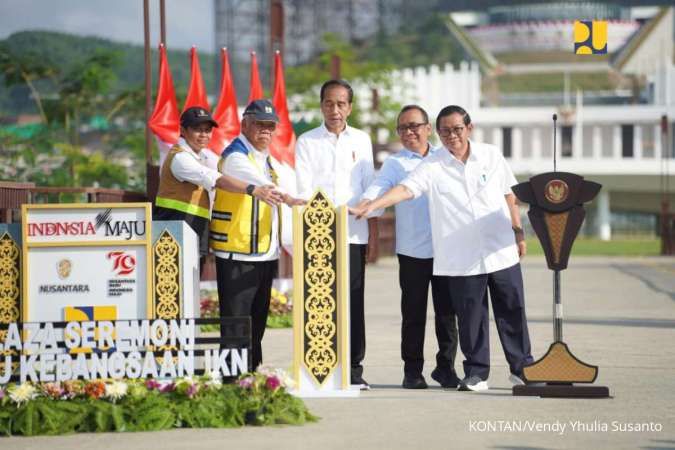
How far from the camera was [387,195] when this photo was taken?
33.4 feet

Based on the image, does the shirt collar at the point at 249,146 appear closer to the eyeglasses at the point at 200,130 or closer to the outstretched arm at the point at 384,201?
the eyeglasses at the point at 200,130

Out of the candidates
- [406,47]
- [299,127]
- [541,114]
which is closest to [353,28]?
[406,47]

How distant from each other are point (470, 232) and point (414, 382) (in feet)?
3.87

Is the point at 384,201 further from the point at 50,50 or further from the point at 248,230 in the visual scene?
the point at 50,50

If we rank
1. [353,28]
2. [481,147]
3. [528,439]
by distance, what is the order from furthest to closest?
[353,28]
[481,147]
[528,439]

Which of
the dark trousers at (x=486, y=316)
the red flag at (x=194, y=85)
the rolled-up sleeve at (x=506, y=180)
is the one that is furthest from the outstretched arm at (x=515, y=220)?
the red flag at (x=194, y=85)

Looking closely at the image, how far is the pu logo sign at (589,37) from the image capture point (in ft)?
36.6

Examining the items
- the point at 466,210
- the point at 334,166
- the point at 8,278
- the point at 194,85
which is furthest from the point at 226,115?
the point at 8,278

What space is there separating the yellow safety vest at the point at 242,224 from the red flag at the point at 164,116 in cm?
943

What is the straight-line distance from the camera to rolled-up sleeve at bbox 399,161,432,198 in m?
10.3

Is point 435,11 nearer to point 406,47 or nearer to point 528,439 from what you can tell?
point 406,47

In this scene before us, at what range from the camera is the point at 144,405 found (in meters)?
8.66

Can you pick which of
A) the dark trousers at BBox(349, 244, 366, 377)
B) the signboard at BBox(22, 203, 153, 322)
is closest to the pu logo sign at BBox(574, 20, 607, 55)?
the dark trousers at BBox(349, 244, 366, 377)

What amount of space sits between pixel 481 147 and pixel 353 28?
141674 mm
